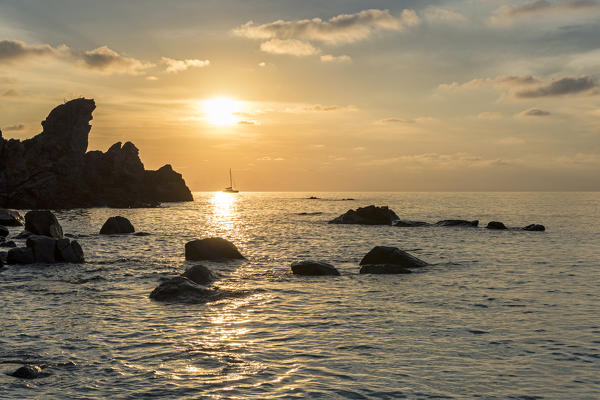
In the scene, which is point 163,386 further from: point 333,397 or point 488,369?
point 488,369

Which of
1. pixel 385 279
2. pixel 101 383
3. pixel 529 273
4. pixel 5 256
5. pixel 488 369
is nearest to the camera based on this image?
pixel 101 383

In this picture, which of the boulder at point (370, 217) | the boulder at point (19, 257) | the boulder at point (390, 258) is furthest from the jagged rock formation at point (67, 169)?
the boulder at point (390, 258)

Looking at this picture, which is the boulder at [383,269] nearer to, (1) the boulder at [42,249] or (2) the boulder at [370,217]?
(1) the boulder at [42,249]

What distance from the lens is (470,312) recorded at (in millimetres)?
16328

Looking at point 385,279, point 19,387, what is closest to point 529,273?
point 385,279

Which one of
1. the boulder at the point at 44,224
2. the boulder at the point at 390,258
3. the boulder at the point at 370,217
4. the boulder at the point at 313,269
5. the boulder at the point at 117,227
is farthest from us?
the boulder at the point at 370,217

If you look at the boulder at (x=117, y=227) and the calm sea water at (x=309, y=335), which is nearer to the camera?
the calm sea water at (x=309, y=335)

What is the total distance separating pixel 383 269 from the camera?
25.1 metres

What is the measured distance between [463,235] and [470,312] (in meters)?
36.0

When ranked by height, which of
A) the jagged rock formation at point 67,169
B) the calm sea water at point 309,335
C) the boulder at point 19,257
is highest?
the jagged rock formation at point 67,169

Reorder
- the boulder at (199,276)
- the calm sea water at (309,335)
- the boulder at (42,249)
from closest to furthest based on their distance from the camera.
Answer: the calm sea water at (309,335)
the boulder at (199,276)
the boulder at (42,249)

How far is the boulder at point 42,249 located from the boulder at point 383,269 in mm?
18587

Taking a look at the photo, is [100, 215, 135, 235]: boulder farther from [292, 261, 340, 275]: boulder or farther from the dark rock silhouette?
the dark rock silhouette

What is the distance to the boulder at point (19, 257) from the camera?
28.0 m
